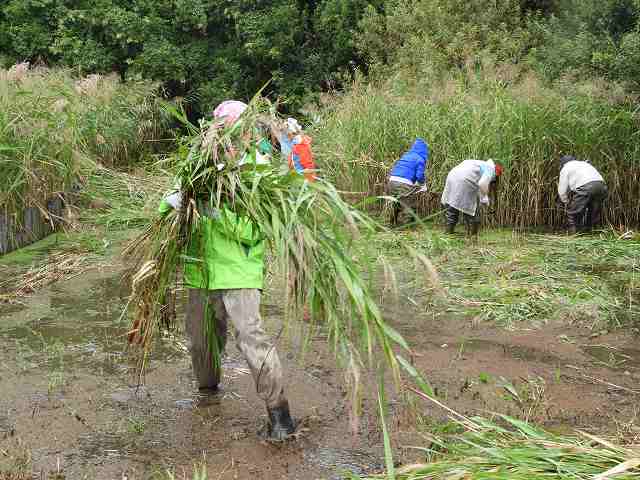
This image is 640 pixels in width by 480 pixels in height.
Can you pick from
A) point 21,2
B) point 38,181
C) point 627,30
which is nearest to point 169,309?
point 38,181

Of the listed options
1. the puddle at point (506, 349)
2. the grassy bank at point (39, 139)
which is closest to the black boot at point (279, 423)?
the puddle at point (506, 349)

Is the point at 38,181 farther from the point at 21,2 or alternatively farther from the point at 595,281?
the point at 21,2

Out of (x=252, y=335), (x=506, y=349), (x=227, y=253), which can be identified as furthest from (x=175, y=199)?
(x=506, y=349)

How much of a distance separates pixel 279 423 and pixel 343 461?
0.36 m

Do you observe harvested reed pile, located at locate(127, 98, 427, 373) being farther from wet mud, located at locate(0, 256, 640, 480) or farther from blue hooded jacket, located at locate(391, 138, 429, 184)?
blue hooded jacket, located at locate(391, 138, 429, 184)

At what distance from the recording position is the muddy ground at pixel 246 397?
3.43 metres

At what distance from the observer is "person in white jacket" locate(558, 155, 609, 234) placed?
30.6ft

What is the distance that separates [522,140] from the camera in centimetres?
1006

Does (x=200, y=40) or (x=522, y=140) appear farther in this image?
(x=200, y=40)

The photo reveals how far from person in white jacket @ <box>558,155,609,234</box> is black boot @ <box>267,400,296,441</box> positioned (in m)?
6.71

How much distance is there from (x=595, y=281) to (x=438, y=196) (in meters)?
3.95

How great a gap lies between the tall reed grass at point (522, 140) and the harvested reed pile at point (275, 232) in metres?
5.95

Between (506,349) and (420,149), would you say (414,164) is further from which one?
(506,349)

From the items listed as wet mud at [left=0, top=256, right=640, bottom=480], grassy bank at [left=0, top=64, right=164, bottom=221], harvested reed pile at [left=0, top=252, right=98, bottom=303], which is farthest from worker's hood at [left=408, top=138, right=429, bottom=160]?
harvested reed pile at [left=0, top=252, right=98, bottom=303]
